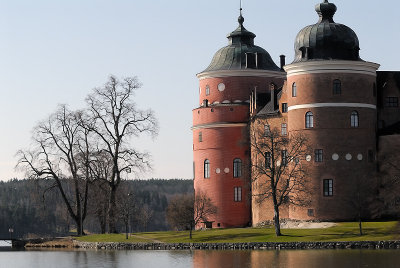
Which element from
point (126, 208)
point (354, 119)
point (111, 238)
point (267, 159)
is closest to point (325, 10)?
point (354, 119)

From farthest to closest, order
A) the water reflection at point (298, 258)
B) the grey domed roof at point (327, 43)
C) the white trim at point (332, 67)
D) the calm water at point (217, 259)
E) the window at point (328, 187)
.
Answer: the grey domed roof at point (327, 43) < the window at point (328, 187) < the white trim at point (332, 67) < the calm water at point (217, 259) < the water reflection at point (298, 258)

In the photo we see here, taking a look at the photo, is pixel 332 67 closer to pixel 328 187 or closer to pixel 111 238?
pixel 328 187

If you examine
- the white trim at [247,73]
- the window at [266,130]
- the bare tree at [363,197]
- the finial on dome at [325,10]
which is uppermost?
the finial on dome at [325,10]

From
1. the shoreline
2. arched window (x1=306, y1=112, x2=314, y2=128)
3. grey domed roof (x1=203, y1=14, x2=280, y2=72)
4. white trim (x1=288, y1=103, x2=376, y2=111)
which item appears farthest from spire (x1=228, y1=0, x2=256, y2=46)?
the shoreline

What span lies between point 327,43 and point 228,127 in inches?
622

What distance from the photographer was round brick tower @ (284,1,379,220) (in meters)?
84.0

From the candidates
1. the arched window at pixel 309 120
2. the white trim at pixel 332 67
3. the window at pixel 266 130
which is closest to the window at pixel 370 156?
the arched window at pixel 309 120

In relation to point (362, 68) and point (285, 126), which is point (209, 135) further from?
point (362, 68)

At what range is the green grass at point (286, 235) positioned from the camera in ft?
244

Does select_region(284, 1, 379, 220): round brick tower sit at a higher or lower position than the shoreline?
higher

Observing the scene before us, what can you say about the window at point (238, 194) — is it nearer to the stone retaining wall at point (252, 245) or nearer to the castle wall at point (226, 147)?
the castle wall at point (226, 147)

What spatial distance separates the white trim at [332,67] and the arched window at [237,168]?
552 inches

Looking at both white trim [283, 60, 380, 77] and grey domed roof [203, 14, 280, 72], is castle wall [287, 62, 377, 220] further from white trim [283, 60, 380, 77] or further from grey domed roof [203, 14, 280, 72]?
grey domed roof [203, 14, 280, 72]

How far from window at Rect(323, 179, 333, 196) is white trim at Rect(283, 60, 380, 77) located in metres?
8.85
